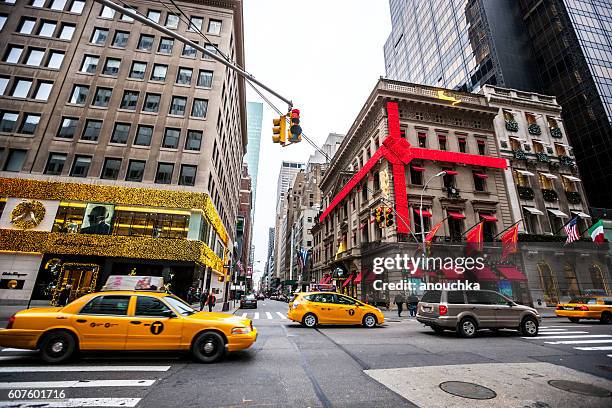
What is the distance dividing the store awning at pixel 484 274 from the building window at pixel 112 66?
38926mm

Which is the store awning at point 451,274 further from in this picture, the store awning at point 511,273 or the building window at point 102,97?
the building window at point 102,97

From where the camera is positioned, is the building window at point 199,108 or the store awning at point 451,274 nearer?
the store awning at point 451,274

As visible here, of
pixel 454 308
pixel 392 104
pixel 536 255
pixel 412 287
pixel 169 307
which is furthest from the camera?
pixel 392 104

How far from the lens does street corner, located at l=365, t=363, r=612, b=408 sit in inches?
170

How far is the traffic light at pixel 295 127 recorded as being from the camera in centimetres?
947

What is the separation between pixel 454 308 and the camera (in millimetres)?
10281

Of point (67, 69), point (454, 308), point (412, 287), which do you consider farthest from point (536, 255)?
point (67, 69)

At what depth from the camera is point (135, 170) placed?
78.1 ft

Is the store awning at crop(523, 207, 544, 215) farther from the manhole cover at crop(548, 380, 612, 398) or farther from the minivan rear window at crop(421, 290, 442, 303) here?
the manhole cover at crop(548, 380, 612, 398)

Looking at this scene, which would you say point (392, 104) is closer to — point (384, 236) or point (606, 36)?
point (384, 236)

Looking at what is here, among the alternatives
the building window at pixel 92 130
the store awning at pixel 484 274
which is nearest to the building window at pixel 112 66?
the building window at pixel 92 130

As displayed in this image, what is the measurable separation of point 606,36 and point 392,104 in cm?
4442

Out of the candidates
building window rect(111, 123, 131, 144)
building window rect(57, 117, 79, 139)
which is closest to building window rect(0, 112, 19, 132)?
building window rect(57, 117, 79, 139)

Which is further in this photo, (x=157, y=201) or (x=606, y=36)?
(x=606, y=36)
